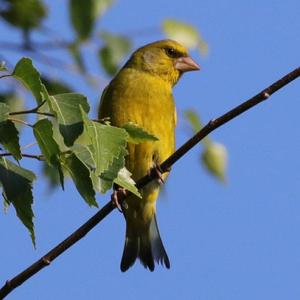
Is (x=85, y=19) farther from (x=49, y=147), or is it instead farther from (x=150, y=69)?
(x=150, y=69)

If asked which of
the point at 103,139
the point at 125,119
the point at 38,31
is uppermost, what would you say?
the point at 38,31

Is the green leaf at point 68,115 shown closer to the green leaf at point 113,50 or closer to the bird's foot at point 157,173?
the bird's foot at point 157,173

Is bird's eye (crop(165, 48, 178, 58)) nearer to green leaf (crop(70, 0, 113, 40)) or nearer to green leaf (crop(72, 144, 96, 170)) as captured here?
green leaf (crop(70, 0, 113, 40))

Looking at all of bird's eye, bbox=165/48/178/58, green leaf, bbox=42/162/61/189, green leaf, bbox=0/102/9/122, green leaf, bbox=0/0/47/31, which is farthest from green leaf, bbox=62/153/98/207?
bird's eye, bbox=165/48/178/58

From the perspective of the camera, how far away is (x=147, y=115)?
4.60 m

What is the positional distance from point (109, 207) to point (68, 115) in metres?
0.39

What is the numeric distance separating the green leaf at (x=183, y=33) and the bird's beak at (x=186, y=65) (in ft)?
4.73

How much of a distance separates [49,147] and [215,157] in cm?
182

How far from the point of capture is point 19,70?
89.1 inches

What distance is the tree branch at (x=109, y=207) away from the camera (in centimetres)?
225

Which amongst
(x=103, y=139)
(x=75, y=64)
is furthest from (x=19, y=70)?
(x=75, y=64)

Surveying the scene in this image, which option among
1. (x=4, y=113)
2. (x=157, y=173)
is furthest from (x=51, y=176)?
(x=4, y=113)

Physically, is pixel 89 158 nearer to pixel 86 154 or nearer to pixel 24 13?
pixel 86 154


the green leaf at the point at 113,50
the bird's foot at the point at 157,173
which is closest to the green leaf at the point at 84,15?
the green leaf at the point at 113,50
